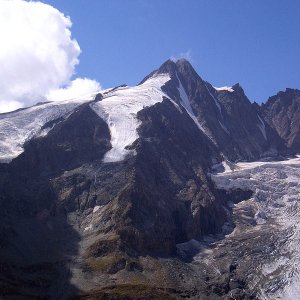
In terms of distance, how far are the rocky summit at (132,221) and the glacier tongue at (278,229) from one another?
0.31 meters

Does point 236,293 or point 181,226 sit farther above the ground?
point 181,226

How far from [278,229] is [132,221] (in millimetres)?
41659

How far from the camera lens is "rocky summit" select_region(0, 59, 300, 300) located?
11325cm

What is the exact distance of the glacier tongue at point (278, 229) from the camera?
120062 mm

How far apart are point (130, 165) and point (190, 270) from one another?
144ft

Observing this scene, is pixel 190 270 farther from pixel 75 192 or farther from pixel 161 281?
pixel 75 192

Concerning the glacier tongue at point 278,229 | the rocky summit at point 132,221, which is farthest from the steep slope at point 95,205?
the glacier tongue at point 278,229

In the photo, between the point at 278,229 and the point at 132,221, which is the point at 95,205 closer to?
the point at 132,221

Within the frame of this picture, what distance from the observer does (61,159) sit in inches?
6639

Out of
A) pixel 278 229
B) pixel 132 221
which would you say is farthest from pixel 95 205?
pixel 278 229

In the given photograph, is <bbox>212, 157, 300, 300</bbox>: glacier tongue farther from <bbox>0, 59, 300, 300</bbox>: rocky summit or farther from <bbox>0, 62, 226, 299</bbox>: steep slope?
<bbox>0, 62, 226, 299</bbox>: steep slope

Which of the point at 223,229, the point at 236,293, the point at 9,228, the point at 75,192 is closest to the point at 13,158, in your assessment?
the point at 75,192

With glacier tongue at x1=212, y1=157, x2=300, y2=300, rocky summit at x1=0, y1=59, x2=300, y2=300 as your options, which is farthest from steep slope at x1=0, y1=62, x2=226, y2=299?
glacier tongue at x1=212, y1=157, x2=300, y2=300

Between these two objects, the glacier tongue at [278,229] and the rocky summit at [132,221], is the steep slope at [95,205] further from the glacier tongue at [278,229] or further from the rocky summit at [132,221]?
the glacier tongue at [278,229]
